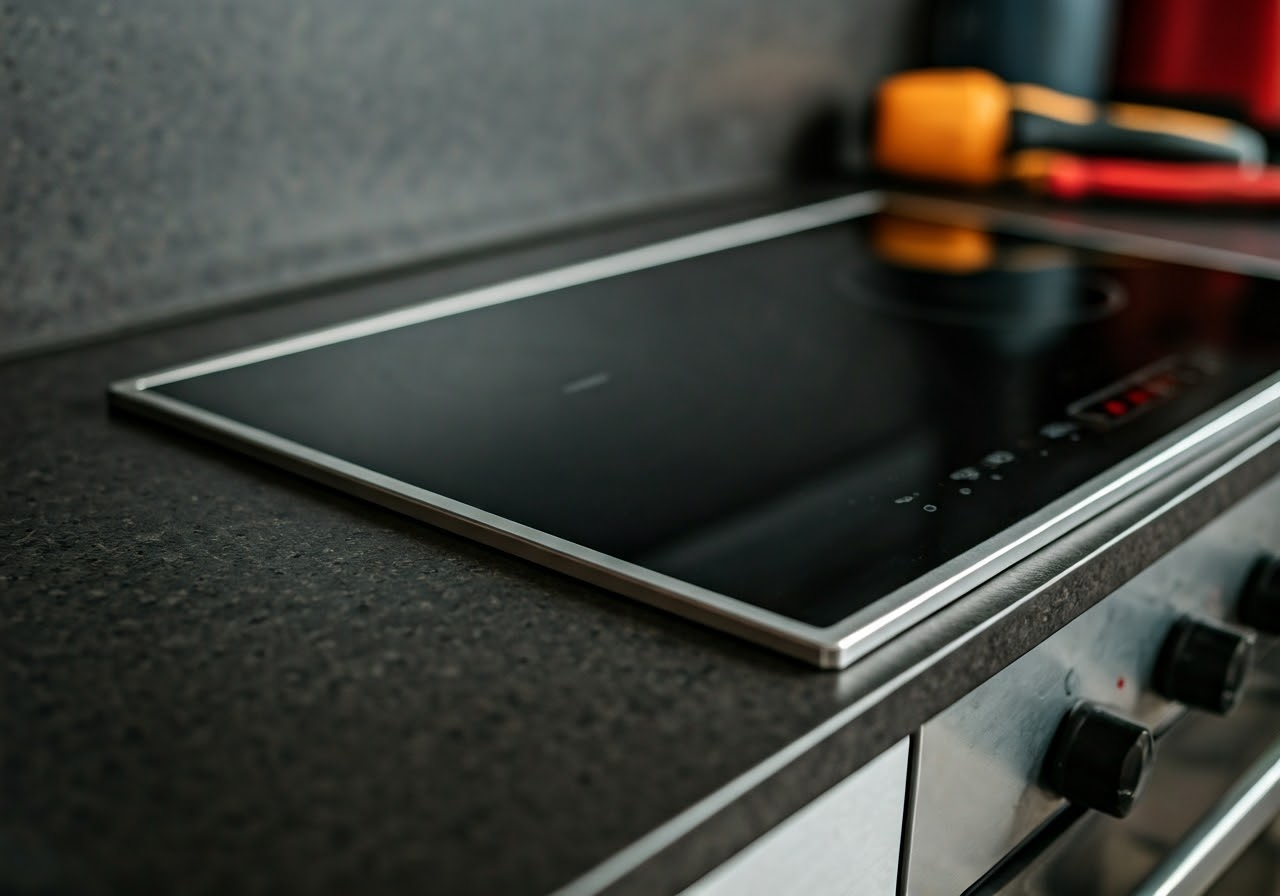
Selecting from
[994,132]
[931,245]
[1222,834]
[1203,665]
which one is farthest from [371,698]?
→ [994,132]

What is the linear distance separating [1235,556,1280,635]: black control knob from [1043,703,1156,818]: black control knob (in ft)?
0.66

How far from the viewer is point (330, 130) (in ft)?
3.16

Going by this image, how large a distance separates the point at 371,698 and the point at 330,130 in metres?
0.60

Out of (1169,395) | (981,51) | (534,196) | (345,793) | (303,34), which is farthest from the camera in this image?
(981,51)

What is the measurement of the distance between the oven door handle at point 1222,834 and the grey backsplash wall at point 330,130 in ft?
2.17

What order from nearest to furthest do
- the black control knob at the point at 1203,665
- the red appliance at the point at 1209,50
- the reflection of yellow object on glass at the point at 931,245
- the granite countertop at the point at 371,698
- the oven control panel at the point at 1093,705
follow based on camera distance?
the granite countertop at the point at 371,698
the oven control panel at the point at 1093,705
the black control knob at the point at 1203,665
the reflection of yellow object on glass at the point at 931,245
the red appliance at the point at 1209,50

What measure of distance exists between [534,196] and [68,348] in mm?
418

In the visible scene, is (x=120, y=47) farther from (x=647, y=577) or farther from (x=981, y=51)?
(x=981, y=51)

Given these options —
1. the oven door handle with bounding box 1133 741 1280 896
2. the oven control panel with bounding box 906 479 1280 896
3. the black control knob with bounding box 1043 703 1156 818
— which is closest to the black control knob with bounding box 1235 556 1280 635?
the oven control panel with bounding box 906 479 1280 896

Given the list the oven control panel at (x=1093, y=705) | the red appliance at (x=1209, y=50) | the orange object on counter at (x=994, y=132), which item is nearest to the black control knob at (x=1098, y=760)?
the oven control panel at (x=1093, y=705)

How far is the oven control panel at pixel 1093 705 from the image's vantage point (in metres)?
0.54

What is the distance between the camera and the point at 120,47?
833 millimetres

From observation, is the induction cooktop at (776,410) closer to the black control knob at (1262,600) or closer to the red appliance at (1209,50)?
the black control knob at (1262,600)

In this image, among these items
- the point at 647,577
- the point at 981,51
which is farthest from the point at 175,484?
the point at 981,51
